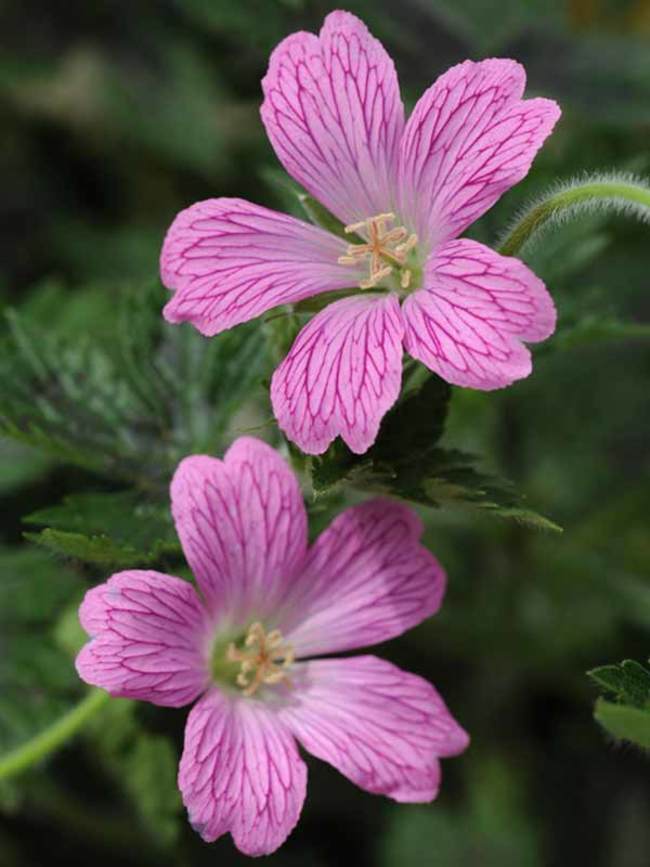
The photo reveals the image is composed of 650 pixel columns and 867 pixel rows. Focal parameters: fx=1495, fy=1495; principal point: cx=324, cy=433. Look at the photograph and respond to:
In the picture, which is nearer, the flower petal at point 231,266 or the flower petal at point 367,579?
the flower petal at point 231,266

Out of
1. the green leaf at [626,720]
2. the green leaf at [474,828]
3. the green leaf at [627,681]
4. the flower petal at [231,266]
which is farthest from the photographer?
the green leaf at [474,828]

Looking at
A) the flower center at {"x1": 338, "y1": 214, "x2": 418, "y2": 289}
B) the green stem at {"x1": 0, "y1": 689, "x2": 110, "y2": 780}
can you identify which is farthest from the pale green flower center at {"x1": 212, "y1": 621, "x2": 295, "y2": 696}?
the flower center at {"x1": 338, "y1": 214, "x2": 418, "y2": 289}

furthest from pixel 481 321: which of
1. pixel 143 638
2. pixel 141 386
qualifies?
pixel 141 386

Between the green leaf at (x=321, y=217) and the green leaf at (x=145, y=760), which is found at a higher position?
the green leaf at (x=321, y=217)

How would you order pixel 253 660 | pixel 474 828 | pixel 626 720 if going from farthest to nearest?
pixel 474 828, pixel 253 660, pixel 626 720

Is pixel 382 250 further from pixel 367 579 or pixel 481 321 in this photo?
pixel 367 579

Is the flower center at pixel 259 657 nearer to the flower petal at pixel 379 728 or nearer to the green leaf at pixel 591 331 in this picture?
the flower petal at pixel 379 728

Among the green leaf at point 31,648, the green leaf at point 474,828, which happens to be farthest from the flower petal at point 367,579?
the green leaf at point 474,828
